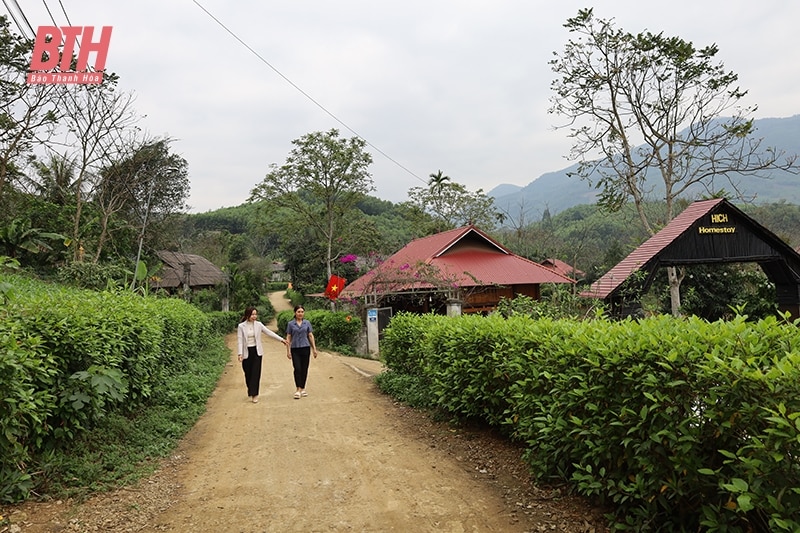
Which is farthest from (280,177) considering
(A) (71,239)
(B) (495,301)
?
(B) (495,301)

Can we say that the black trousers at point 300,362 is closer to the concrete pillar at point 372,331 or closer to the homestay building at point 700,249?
the homestay building at point 700,249

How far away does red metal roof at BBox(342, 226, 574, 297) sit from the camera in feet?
63.1

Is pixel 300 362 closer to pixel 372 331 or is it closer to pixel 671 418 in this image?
pixel 671 418

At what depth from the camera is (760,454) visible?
2672 millimetres

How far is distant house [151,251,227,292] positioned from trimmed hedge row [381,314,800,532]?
A: 101 feet

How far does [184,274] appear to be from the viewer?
3497 centimetres

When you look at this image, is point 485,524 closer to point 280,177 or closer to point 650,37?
point 650,37

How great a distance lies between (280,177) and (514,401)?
107 ft

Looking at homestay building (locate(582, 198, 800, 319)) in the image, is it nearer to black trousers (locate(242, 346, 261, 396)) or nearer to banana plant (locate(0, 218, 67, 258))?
black trousers (locate(242, 346, 261, 396))

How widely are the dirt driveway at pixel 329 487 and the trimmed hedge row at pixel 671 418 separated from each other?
1.62ft

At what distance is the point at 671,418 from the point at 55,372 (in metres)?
4.41

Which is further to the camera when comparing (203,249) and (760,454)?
(203,249)

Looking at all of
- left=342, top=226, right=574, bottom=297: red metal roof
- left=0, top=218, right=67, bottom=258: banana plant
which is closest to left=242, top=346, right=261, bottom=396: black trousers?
left=342, top=226, right=574, bottom=297: red metal roof

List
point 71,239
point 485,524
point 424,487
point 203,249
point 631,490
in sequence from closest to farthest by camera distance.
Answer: point 631,490 < point 485,524 < point 424,487 < point 71,239 < point 203,249
